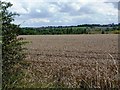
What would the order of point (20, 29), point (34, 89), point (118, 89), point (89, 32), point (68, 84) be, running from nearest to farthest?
point (118, 89) < point (34, 89) < point (68, 84) < point (20, 29) < point (89, 32)

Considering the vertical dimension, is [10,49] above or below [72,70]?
above

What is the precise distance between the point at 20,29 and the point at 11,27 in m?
0.27

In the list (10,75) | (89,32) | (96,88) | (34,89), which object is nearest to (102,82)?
(96,88)

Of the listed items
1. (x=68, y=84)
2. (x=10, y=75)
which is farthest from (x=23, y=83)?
(x=68, y=84)

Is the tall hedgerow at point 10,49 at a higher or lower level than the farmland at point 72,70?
higher

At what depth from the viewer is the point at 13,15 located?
20.2 feet

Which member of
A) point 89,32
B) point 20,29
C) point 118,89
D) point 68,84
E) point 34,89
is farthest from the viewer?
point 89,32

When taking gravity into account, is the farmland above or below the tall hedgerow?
below

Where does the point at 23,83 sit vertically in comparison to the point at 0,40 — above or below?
below

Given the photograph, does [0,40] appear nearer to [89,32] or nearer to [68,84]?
[68,84]

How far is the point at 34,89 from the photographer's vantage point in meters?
5.52

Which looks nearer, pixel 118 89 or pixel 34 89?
pixel 118 89

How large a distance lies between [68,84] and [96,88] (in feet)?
2.36

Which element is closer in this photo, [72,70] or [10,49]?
[10,49]
